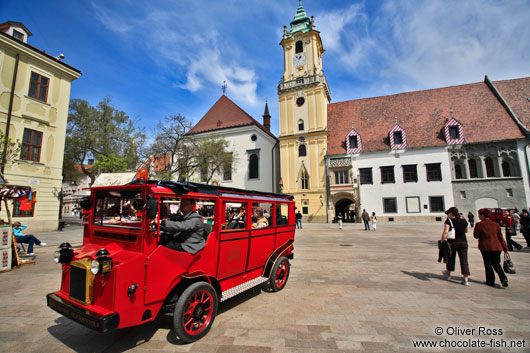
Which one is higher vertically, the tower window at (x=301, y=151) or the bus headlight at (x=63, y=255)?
the tower window at (x=301, y=151)

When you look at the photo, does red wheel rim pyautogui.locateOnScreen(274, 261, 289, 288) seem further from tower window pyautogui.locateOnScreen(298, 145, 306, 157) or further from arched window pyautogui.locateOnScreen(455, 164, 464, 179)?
arched window pyautogui.locateOnScreen(455, 164, 464, 179)

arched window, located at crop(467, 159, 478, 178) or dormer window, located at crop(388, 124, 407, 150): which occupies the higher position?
dormer window, located at crop(388, 124, 407, 150)

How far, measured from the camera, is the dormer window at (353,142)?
31328mm

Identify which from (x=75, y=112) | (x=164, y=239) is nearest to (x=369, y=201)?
(x=164, y=239)

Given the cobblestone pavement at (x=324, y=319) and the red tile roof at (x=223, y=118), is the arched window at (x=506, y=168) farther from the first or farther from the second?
the red tile roof at (x=223, y=118)

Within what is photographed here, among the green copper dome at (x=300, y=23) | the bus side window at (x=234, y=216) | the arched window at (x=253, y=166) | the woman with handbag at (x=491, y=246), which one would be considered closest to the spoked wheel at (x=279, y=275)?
the bus side window at (x=234, y=216)

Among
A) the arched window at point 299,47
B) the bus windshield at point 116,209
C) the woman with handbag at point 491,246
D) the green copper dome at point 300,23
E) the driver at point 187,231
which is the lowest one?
the woman with handbag at point 491,246

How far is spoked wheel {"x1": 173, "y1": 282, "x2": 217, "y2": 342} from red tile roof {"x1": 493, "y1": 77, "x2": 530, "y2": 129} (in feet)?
122

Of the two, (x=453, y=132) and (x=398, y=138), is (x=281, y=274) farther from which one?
(x=453, y=132)

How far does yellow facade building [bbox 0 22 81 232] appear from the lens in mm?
15422

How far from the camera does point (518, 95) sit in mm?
28891

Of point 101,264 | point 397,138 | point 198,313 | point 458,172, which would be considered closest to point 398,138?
point 397,138

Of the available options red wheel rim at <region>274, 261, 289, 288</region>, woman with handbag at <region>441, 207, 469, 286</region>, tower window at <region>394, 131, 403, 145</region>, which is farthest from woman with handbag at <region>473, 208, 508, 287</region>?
tower window at <region>394, 131, 403, 145</region>

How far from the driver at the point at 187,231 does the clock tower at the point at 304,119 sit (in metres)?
28.3
